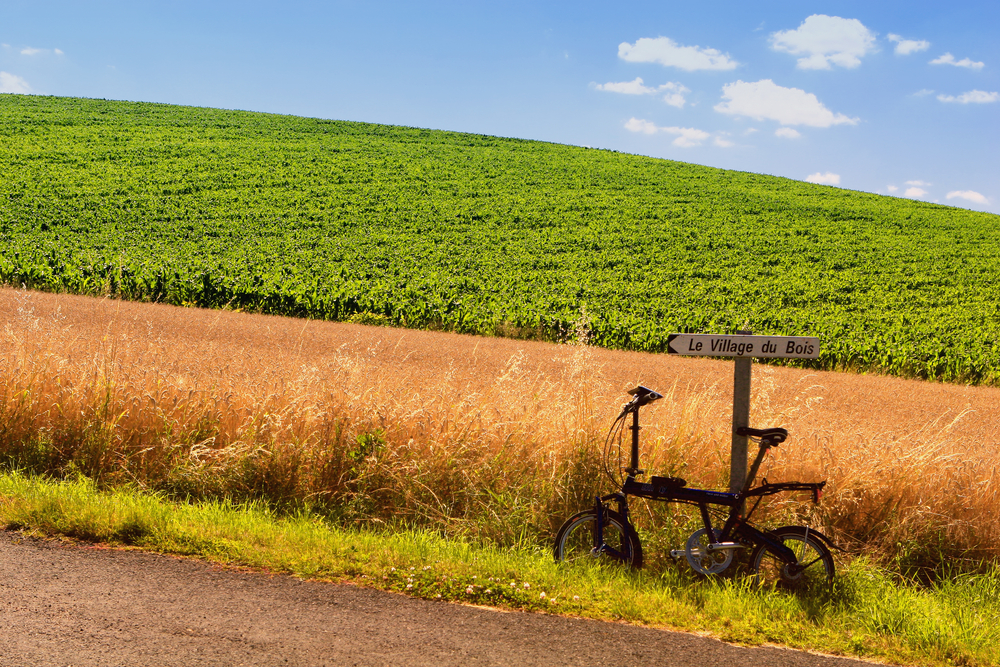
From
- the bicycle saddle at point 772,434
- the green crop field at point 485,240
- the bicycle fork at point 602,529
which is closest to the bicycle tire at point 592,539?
the bicycle fork at point 602,529

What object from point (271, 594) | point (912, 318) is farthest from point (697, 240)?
point (271, 594)

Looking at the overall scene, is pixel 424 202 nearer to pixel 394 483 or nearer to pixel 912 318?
pixel 912 318

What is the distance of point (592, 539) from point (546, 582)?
2.16ft

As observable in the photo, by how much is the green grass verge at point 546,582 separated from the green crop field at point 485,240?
262 cm

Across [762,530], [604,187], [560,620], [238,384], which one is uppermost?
[604,187]

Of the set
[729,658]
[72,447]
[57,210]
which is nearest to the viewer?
[729,658]

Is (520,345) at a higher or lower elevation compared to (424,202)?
lower

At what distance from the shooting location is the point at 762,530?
466 centimetres

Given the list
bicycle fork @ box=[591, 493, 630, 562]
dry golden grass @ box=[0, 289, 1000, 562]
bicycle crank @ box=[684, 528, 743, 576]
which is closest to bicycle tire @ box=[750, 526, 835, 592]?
bicycle crank @ box=[684, 528, 743, 576]

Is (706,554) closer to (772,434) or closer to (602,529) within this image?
(602,529)

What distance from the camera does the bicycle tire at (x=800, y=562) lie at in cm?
441

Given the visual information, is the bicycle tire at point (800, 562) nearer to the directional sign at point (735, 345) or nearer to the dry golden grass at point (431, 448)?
the dry golden grass at point (431, 448)

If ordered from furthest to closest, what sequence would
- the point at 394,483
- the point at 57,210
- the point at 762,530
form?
the point at 57,210, the point at 394,483, the point at 762,530

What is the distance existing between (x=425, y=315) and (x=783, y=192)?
3848 cm
